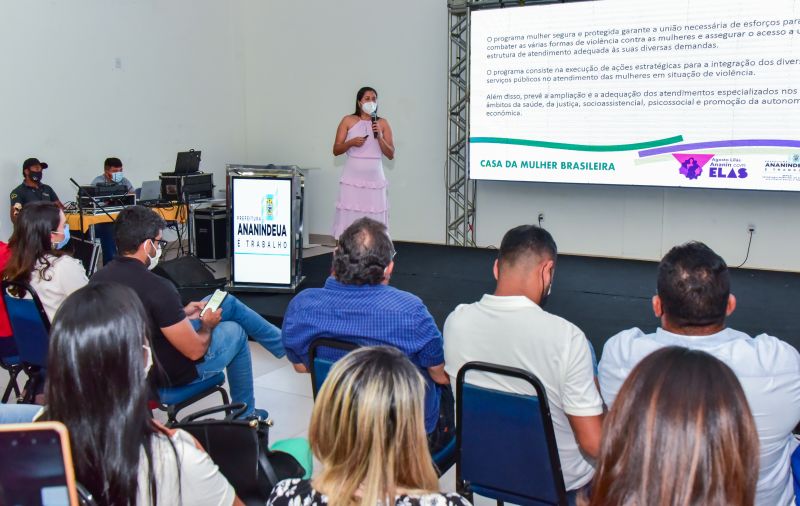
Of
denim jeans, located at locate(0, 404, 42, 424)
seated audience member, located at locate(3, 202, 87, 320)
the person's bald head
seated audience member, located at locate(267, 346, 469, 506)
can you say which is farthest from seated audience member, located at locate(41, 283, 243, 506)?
seated audience member, located at locate(3, 202, 87, 320)

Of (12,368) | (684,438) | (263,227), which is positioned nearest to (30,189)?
(263,227)

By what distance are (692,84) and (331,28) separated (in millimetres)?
4208

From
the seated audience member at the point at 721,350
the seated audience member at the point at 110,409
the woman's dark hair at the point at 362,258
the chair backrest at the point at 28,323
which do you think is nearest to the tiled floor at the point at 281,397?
the chair backrest at the point at 28,323

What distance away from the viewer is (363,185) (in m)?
6.18

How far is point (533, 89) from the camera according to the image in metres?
6.83

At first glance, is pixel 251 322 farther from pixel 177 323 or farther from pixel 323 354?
pixel 323 354

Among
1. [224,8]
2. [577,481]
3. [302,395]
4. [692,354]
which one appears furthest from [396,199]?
[692,354]

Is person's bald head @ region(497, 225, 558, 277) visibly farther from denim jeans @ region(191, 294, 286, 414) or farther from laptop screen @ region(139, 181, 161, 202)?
laptop screen @ region(139, 181, 161, 202)

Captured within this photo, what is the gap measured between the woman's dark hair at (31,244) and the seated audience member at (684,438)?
2732mm

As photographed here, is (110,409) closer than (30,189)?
Yes

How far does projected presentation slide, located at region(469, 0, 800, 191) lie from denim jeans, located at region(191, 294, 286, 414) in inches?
161

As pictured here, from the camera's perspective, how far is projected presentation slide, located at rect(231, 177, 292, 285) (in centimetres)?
511

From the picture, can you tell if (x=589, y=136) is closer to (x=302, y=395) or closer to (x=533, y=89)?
(x=533, y=89)

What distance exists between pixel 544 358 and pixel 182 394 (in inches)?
62.5
